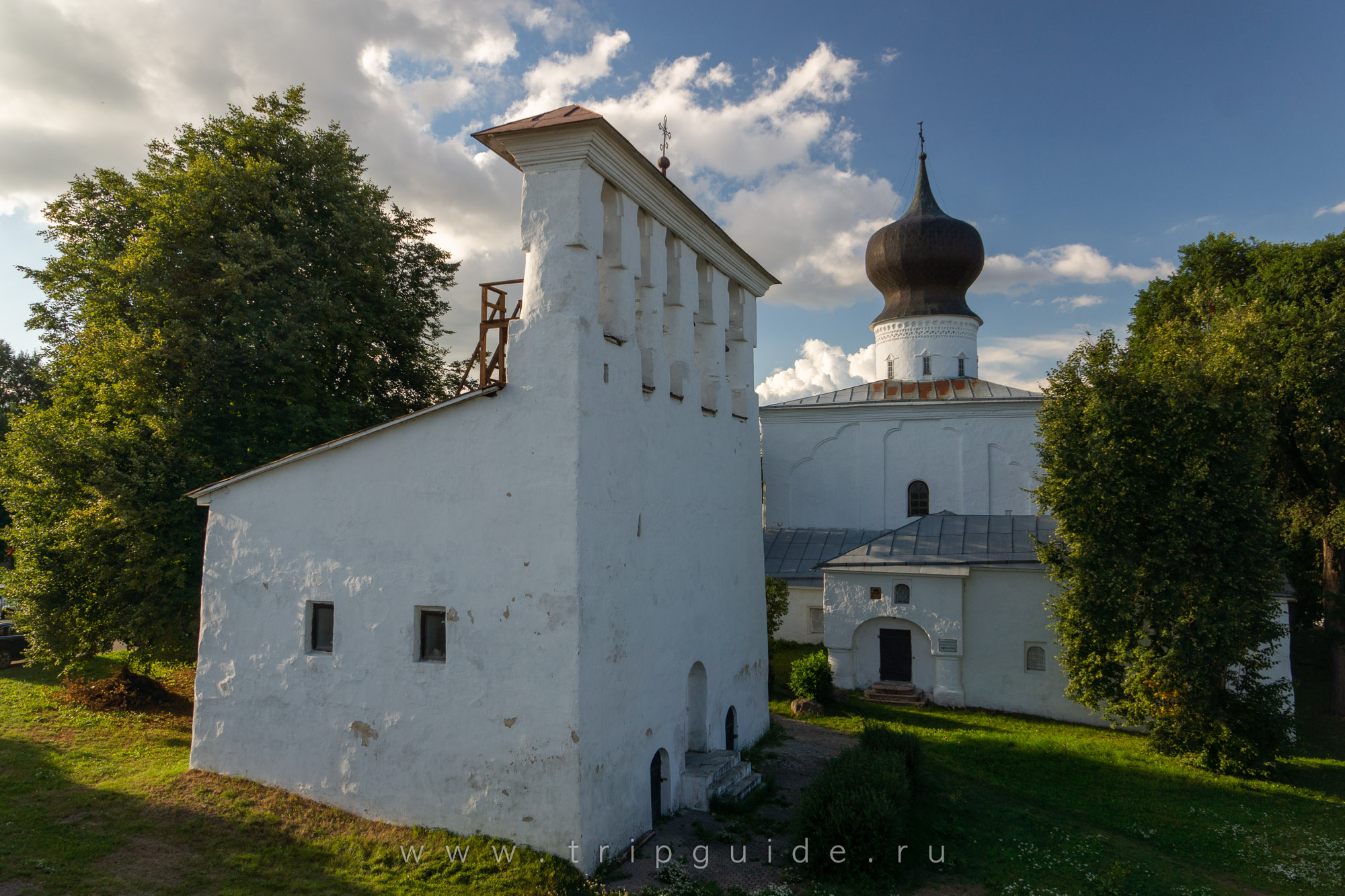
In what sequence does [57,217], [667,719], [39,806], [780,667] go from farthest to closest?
1. [780,667]
2. [57,217]
3. [667,719]
4. [39,806]

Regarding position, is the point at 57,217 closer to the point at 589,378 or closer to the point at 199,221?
the point at 199,221

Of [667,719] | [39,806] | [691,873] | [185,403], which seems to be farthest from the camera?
[185,403]

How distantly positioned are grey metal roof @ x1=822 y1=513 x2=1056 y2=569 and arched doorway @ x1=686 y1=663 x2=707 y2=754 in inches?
342

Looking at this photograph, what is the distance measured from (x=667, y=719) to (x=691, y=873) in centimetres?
212

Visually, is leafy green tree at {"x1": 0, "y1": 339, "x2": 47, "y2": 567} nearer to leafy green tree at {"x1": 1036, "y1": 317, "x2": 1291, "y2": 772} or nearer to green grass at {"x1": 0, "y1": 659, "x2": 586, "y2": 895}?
green grass at {"x1": 0, "y1": 659, "x2": 586, "y2": 895}

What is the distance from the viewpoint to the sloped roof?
26.4 m

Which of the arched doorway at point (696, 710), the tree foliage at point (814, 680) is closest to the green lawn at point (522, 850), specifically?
the tree foliage at point (814, 680)

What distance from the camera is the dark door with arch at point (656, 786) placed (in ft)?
31.4

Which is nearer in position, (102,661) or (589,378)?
(589,378)

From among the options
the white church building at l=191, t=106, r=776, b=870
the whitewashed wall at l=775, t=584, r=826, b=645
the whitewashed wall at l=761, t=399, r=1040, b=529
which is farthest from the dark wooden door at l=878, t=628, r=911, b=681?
the white church building at l=191, t=106, r=776, b=870

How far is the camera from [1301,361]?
17078 millimetres

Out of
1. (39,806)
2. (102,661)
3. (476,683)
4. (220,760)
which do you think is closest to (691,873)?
(476,683)

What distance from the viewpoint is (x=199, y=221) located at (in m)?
13.9

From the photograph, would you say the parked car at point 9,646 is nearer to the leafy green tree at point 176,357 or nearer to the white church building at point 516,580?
the leafy green tree at point 176,357
